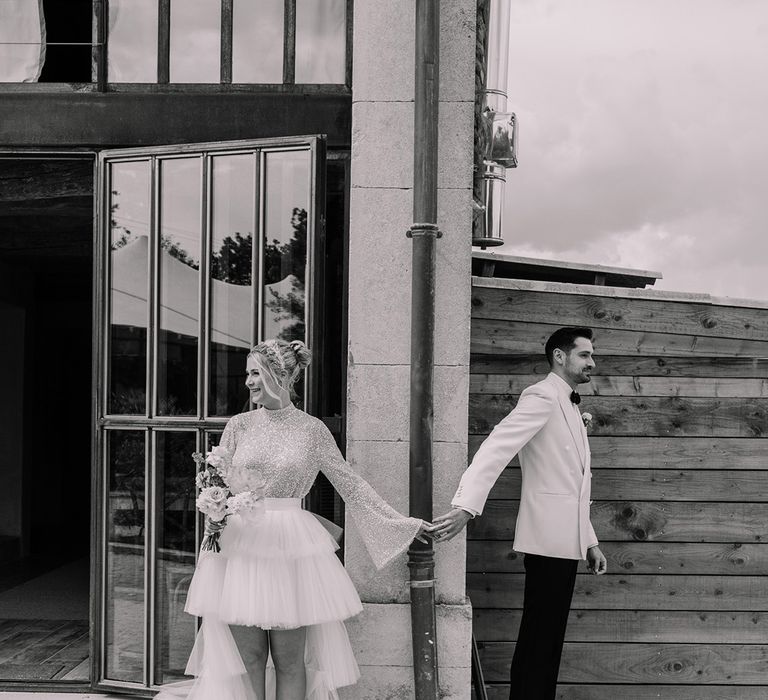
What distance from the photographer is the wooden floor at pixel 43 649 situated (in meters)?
5.09

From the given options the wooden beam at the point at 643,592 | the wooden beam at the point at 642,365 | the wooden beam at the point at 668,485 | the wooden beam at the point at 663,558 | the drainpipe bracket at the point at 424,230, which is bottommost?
the wooden beam at the point at 643,592

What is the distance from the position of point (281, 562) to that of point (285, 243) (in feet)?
5.44

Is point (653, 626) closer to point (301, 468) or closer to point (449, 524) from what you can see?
point (449, 524)

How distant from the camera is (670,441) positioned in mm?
5102

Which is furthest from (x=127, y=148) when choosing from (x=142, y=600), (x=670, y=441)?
(x=670, y=441)

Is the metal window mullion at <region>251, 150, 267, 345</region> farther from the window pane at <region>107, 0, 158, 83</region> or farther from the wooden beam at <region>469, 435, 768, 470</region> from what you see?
the wooden beam at <region>469, 435, 768, 470</region>

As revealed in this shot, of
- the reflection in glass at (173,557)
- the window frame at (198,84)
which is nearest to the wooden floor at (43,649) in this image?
the reflection in glass at (173,557)

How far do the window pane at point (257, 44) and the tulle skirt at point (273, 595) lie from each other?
234 cm

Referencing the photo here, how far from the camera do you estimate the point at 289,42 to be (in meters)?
4.85

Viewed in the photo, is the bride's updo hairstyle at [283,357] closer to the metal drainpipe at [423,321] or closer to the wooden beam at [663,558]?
the metal drainpipe at [423,321]

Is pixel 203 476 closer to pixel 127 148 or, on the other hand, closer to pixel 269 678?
pixel 269 678

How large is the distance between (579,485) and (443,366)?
89 centimetres

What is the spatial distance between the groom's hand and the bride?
0.08m

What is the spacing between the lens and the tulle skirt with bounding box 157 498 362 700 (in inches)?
147
